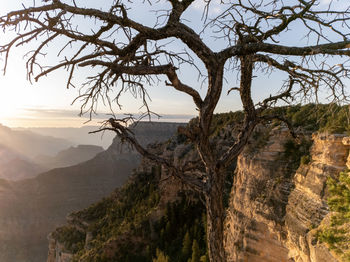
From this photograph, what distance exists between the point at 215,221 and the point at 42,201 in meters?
147

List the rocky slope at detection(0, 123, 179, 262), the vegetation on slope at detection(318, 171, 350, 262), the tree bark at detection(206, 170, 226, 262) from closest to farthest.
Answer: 1. the tree bark at detection(206, 170, 226, 262)
2. the vegetation on slope at detection(318, 171, 350, 262)
3. the rocky slope at detection(0, 123, 179, 262)

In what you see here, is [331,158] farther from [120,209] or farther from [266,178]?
[120,209]

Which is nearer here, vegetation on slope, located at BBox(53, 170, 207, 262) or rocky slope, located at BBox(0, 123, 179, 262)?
vegetation on slope, located at BBox(53, 170, 207, 262)

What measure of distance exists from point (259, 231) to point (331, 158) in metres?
6.33

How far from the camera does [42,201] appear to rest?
130 metres

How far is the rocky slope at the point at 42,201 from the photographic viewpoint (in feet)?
391

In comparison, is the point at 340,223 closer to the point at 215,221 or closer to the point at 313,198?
the point at 313,198

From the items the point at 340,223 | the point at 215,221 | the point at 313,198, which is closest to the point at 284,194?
the point at 313,198

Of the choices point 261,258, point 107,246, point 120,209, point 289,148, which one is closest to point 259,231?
point 261,258

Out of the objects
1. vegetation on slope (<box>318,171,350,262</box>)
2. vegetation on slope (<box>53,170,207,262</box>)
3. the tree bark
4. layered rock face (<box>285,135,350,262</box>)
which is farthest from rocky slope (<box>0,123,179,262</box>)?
the tree bark

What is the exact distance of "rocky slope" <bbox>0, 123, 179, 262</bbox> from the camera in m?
119

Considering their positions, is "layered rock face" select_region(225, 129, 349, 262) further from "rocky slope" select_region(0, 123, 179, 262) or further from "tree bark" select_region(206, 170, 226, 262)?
"rocky slope" select_region(0, 123, 179, 262)

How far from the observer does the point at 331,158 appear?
28.8 ft

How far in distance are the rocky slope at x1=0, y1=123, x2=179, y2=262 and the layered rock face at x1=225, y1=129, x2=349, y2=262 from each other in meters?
96.5
